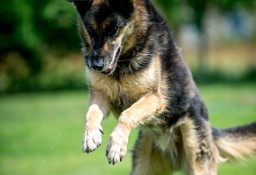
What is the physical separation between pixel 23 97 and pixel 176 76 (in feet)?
58.3

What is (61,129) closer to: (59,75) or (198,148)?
(198,148)

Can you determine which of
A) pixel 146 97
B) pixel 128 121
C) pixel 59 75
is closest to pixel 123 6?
pixel 146 97

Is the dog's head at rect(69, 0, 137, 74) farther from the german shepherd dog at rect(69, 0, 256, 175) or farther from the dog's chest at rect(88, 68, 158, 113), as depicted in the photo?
the dog's chest at rect(88, 68, 158, 113)

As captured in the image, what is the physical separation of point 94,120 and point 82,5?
1321mm

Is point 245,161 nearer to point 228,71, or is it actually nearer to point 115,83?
point 115,83

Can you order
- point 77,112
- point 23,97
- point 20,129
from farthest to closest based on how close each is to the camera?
1. point 23,97
2. point 77,112
3. point 20,129

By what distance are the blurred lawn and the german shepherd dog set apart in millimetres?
631

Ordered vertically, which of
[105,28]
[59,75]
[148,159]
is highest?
[105,28]

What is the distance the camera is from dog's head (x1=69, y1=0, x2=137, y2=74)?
6738mm

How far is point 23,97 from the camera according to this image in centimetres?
2464

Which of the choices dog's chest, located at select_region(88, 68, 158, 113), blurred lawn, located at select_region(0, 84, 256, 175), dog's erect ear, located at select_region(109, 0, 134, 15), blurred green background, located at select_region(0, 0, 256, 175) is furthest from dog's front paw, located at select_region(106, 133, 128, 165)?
blurred green background, located at select_region(0, 0, 256, 175)

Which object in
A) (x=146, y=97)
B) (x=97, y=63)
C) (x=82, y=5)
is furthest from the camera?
(x=146, y=97)

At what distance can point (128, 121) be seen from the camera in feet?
22.4

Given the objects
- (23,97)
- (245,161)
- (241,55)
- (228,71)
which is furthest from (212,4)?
(245,161)
